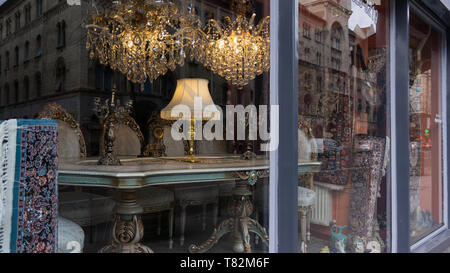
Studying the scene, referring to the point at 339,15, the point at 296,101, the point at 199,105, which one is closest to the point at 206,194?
the point at 199,105

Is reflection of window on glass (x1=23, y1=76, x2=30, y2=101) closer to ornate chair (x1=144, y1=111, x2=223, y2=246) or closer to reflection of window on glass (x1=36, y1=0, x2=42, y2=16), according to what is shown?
reflection of window on glass (x1=36, y1=0, x2=42, y2=16)

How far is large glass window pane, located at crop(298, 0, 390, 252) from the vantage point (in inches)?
65.4

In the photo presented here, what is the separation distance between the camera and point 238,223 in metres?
2.29

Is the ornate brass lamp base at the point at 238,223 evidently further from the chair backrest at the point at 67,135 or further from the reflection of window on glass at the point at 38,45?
the reflection of window on glass at the point at 38,45

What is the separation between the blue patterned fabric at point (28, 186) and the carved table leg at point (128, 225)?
761 millimetres

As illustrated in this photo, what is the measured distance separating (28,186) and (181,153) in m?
2.28

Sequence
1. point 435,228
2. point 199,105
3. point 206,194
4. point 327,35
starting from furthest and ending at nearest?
1. point 435,228
2. point 206,194
3. point 199,105
4. point 327,35

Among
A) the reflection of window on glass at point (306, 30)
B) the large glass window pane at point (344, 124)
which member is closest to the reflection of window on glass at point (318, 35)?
the large glass window pane at point (344, 124)

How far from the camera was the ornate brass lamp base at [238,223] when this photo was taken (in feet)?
6.83

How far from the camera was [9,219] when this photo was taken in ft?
2.84

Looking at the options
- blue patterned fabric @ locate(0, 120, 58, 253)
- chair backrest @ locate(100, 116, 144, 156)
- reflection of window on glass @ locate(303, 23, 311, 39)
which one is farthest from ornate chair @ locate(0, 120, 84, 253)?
chair backrest @ locate(100, 116, 144, 156)

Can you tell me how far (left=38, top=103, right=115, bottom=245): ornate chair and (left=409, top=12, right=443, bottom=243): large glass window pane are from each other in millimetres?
2388

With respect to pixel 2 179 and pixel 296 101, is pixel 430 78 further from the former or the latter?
pixel 2 179
